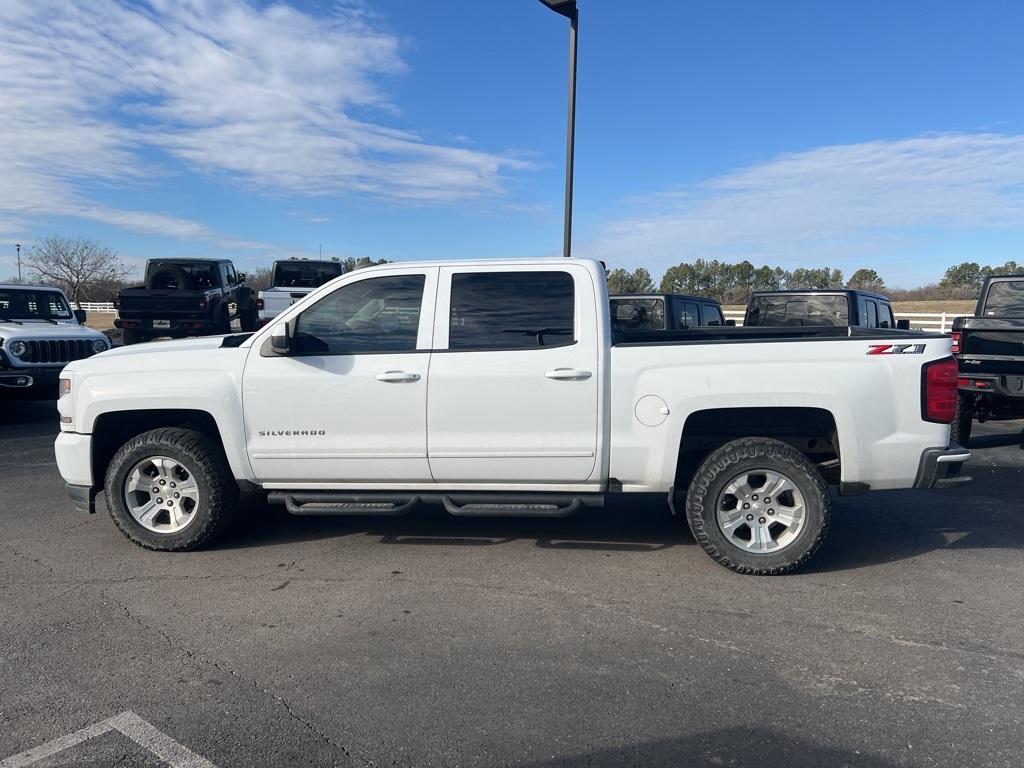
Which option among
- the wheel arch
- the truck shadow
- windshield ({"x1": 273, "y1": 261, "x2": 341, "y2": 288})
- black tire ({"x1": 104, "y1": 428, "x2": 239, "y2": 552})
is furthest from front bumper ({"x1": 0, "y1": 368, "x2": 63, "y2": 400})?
windshield ({"x1": 273, "y1": 261, "x2": 341, "y2": 288})

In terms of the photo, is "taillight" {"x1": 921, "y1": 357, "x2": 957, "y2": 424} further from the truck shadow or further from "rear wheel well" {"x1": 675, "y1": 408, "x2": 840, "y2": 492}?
the truck shadow

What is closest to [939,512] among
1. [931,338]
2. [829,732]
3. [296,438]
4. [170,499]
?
[931,338]

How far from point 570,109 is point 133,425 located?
7.29 meters

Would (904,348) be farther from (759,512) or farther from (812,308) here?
(812,308)

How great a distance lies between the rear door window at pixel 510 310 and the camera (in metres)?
4.95

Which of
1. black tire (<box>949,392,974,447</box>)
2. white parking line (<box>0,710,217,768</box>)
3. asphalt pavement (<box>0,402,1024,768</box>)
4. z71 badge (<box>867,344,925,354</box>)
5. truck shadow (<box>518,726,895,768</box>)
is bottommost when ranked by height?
white parking line (<box>0,710,217,768</box>)

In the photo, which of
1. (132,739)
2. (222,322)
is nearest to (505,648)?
(132,739)

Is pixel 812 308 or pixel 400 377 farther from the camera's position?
pixel 812 308

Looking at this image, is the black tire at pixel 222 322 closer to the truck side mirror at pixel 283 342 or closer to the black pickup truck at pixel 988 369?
the truck side mirror at pixel 283 342

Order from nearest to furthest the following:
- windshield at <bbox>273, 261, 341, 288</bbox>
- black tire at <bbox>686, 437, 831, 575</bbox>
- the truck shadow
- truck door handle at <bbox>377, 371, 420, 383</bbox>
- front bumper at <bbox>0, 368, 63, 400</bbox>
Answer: the truck shadow
black tire at <bbox>686, 437, 831, 575</bbox>
truck door handle at <bbox>377, 371, 420, 383</bbox>
front bumper at <bbox>0, 368, 63, 400</bbox>
windshield at <bbox>273, 261, 341, 288</bbox>

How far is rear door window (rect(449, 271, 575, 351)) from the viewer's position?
16.2 ft

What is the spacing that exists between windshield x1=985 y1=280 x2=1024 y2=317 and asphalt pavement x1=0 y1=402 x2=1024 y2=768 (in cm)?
482

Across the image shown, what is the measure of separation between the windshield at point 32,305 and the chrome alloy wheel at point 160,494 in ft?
26.3

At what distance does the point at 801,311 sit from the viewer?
37.4 ft
